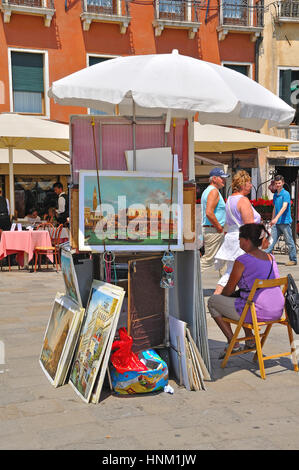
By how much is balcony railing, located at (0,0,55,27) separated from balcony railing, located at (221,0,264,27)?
621 centimetres

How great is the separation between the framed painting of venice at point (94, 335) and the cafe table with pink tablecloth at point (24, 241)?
21.8 ft

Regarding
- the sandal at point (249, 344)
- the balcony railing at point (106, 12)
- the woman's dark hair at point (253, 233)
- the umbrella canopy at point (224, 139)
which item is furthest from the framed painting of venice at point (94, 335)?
the balcony railing at point (106, 12)

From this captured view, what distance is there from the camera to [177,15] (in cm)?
1945

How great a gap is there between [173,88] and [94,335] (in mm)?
1778

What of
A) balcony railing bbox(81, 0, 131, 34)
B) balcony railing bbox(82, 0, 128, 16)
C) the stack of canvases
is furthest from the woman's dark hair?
balcony railing bbox(82, 0, 128, 16)

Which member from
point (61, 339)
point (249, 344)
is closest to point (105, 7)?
point (249, 344)

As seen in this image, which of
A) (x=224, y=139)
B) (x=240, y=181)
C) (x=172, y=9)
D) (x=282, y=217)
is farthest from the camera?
(x=172, y=9)

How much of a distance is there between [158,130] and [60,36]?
15006mm


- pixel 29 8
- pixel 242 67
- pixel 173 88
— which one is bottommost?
pixel 173 88

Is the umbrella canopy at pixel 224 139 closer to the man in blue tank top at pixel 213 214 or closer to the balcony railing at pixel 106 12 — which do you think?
the man in blue tank top at pixel 213 214

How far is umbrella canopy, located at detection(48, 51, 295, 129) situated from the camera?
3711mm

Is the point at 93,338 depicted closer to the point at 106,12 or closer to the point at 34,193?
the point at 34,193

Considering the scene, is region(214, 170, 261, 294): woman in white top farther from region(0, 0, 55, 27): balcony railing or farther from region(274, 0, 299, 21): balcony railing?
region(274, 0, 299, 21): balcony railing

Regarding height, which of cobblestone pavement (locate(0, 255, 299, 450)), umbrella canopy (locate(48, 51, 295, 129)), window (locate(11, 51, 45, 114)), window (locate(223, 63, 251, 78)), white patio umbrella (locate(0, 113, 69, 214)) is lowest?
cobblestone pavement (locate(0, 255, 299, 450))
